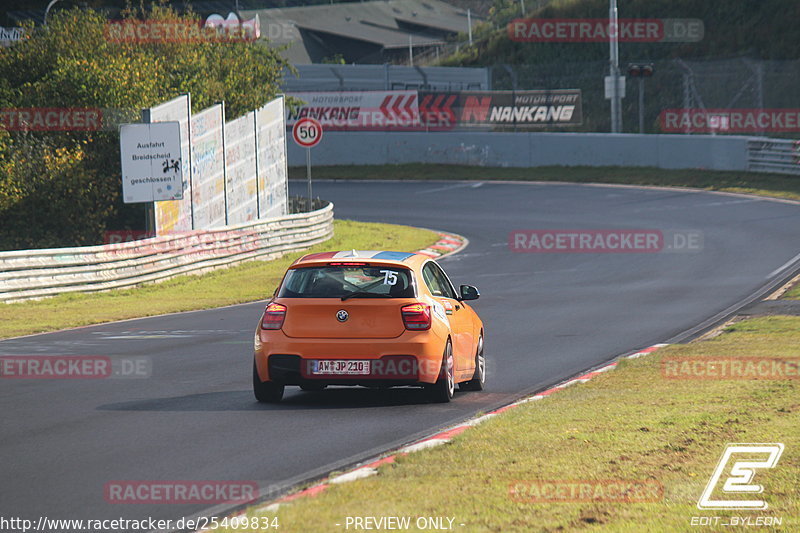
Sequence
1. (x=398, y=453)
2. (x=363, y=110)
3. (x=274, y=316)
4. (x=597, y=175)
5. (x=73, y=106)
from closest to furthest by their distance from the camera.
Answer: (x=398, y=453)
(x=274, y=316)
(x=73, y=106)
(x=597, y=175)
(x=363, y=110)

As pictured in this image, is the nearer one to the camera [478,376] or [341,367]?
[341,367]

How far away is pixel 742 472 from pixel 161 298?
54.6 ft

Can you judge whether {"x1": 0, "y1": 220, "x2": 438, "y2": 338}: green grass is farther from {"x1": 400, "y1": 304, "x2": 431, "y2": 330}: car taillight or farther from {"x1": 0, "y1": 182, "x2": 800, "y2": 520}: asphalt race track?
{"x1": 400, "y1": 304, "x2": 431, "y2": 330}: car taillight

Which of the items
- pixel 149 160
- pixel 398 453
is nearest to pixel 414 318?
pixel 398 453

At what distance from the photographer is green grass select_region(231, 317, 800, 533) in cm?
640

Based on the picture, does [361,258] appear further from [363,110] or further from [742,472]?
[363,110]

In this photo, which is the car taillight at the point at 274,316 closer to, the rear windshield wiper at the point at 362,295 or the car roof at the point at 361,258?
the car roof at the point at 361,258

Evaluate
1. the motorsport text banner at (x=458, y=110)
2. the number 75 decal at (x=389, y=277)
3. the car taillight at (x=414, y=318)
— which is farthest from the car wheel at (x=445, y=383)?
the motorsport text banner at (x=458, y=110)

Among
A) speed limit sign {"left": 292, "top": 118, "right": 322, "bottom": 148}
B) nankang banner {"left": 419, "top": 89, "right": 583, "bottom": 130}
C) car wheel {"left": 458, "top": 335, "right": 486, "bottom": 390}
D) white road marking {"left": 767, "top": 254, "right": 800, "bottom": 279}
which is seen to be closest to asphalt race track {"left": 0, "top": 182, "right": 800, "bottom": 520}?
white road marking {"left": 767, "top": 254, "right": 800, "bottom": 279}

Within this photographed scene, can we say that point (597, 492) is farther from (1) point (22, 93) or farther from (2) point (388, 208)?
(2) point (388, 208)

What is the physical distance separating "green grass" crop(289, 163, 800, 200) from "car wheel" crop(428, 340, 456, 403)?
2648cm

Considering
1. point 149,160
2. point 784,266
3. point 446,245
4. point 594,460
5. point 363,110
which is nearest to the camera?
point 594,460

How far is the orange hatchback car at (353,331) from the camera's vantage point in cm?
1100

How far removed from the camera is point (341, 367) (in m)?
11.0
